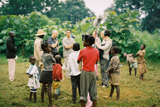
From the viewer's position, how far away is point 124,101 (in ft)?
12.5

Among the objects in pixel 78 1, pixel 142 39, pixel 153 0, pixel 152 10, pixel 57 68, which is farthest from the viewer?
pixel 78 1

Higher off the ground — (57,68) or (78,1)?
(78,1)

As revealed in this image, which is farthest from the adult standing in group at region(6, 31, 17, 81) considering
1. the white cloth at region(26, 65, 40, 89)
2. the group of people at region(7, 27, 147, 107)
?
the white cloth at region(26, 65, 40, 89)

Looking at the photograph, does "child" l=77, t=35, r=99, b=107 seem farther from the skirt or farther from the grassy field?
the skirt

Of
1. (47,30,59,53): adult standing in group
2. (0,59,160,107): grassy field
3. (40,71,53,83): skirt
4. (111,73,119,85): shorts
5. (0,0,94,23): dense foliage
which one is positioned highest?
(0,0,94,23): dense foliage

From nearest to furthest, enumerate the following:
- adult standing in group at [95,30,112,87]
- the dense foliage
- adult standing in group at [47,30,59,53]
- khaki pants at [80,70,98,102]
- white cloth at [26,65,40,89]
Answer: khaki pants at [80,70,98,102], white cloth at [26,65,40,89], adult standing in group at [95,30,112,87], adult standing in group at [47,30,59,53], the dense foliage

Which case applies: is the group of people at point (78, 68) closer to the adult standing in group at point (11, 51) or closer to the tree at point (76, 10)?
the adult standing in group at point (11, 51)

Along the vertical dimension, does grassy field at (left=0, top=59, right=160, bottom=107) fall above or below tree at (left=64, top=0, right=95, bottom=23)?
below

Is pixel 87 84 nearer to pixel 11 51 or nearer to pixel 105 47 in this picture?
pixel 105 47

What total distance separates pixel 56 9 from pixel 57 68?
1326 inches

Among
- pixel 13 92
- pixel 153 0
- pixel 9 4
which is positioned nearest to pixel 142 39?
pixel 13 92

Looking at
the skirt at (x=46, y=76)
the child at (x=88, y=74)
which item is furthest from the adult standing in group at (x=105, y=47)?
the skirt at (x=46, y=76)

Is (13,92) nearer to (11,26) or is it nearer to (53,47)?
(53,47)

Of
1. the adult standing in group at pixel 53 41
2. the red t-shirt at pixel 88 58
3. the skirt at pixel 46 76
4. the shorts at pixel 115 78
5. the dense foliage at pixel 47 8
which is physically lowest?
the shorts at pixel 115 78
